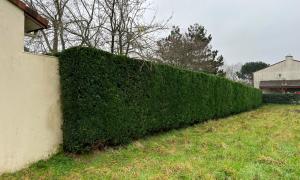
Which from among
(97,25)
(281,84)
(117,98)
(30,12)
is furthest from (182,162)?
(281,84)

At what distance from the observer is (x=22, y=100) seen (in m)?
5.56

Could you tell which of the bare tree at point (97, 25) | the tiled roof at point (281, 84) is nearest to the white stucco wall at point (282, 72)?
the tiled roof at point (281, 84)

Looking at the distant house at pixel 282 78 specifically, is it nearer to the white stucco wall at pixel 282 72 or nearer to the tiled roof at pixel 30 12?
the white stucco wall at pixel 282 72

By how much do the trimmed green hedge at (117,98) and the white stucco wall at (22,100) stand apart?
13.6 inches

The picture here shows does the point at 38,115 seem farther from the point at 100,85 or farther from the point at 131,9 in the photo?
the point at 131,9

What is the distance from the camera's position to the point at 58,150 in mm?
6465

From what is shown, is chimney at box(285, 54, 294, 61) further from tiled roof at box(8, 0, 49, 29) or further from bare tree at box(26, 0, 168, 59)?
tiled roof at box(8, 0, 49, 29)

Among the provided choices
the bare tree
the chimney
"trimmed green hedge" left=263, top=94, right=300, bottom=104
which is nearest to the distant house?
the chimney

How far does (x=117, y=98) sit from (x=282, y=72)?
4520 centimetres

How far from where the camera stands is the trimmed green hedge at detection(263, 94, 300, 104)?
116 feet

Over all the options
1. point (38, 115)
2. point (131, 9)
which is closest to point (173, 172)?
point (38, 115)

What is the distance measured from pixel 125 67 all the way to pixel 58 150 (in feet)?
9.36

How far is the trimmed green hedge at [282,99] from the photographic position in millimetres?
35469

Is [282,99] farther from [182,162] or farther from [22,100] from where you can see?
[22,100]
